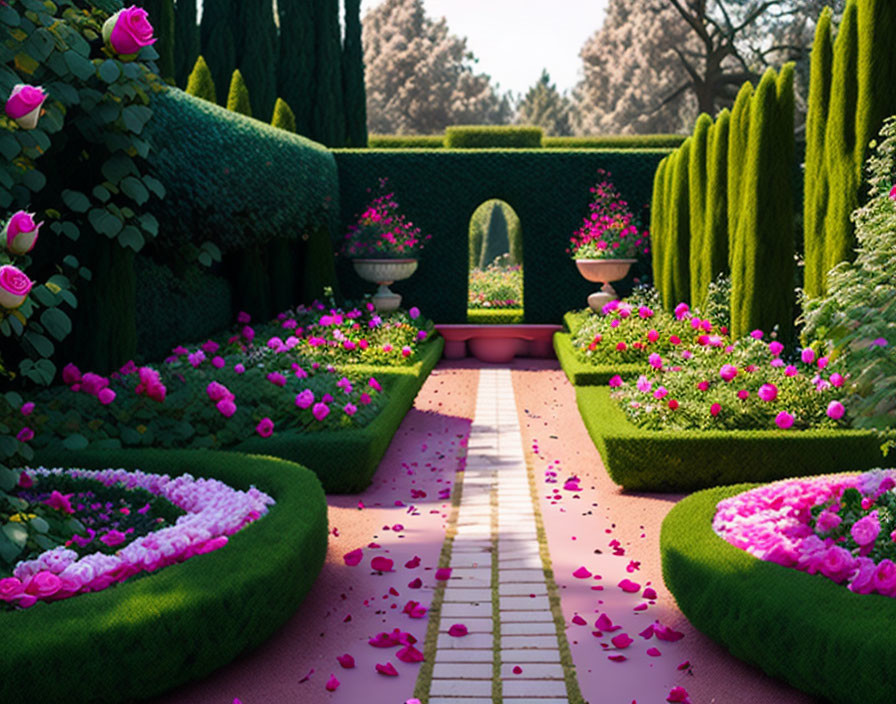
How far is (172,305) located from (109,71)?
256 inches

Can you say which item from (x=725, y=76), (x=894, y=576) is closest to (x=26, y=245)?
(x=894, y=576)

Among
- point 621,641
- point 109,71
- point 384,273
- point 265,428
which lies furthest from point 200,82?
point 621,641

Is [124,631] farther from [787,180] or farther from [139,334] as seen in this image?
[787,180]

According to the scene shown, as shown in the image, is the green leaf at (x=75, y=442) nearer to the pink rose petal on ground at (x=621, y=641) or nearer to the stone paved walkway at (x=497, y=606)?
the stone paved walkway at (x=497, y=606)

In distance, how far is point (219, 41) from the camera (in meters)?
17.7

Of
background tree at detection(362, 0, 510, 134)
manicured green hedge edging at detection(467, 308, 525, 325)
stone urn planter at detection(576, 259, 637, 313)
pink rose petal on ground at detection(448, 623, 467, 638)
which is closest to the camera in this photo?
pink rose petal on ground at detection(448, 623, 467, 638)

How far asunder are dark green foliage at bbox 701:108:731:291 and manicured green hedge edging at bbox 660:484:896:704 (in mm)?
6816

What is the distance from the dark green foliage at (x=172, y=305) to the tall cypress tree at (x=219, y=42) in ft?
23.3

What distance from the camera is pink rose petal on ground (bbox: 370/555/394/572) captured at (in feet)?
16.5

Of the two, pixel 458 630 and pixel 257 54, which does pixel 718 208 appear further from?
pixel 257 54

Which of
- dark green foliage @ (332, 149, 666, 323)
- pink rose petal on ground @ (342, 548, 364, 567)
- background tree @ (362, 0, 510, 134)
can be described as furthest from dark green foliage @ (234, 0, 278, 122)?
background tree @ (362, 0, 510, 134)

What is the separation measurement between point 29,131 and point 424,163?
1249 cm

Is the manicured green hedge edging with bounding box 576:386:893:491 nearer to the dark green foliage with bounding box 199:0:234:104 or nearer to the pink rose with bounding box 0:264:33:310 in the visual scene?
the pink rose with bounding box 0:264:33:310

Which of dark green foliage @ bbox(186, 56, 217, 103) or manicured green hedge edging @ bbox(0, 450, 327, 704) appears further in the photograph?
dark green foliage @ bbox(186, 56, 217, 103)
